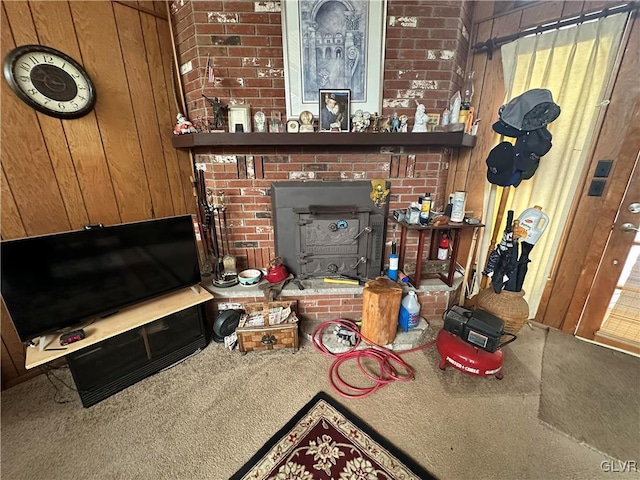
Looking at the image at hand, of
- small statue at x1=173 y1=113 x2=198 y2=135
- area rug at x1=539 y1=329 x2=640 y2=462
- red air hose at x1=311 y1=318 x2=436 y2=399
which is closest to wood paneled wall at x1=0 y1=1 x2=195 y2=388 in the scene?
small statue at x1=173 y1=113 x2=198 y2=135

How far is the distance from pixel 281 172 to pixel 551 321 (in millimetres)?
2417

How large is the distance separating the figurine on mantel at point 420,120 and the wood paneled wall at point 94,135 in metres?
1.79

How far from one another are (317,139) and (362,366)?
1.53m

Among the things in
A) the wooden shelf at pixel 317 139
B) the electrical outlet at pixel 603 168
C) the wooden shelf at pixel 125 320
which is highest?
the wooden shelf at pixel 317 139

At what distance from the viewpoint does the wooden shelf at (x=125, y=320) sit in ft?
4.27

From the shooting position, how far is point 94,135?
1.63 metres

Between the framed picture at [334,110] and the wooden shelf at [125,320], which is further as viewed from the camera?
the framed picture at [334,110]

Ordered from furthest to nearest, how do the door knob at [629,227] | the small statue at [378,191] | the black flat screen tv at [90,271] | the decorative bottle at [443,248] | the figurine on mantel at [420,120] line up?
the decorative bottle at [443,248] → the small statue at [378,191] → the figurine on mantel at [420,120] → the door knob at [629,227] → the black flat screen tv at [90,271]

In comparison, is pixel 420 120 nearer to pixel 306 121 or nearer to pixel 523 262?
pixel 306 121

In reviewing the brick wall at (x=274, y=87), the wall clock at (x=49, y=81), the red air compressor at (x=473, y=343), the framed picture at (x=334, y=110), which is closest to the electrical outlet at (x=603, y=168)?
the brick wall at (x=274, y=87)

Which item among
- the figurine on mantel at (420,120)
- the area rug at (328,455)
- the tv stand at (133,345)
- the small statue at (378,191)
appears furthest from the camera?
the small statue at (378,191)

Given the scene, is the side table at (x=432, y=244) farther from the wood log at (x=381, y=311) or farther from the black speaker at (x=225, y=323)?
the black speaker at (x=225, y=323)

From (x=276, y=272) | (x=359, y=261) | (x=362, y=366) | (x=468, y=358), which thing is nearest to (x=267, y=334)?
(x=276, y=272)

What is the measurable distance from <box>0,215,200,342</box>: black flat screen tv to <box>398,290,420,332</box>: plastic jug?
154cm
